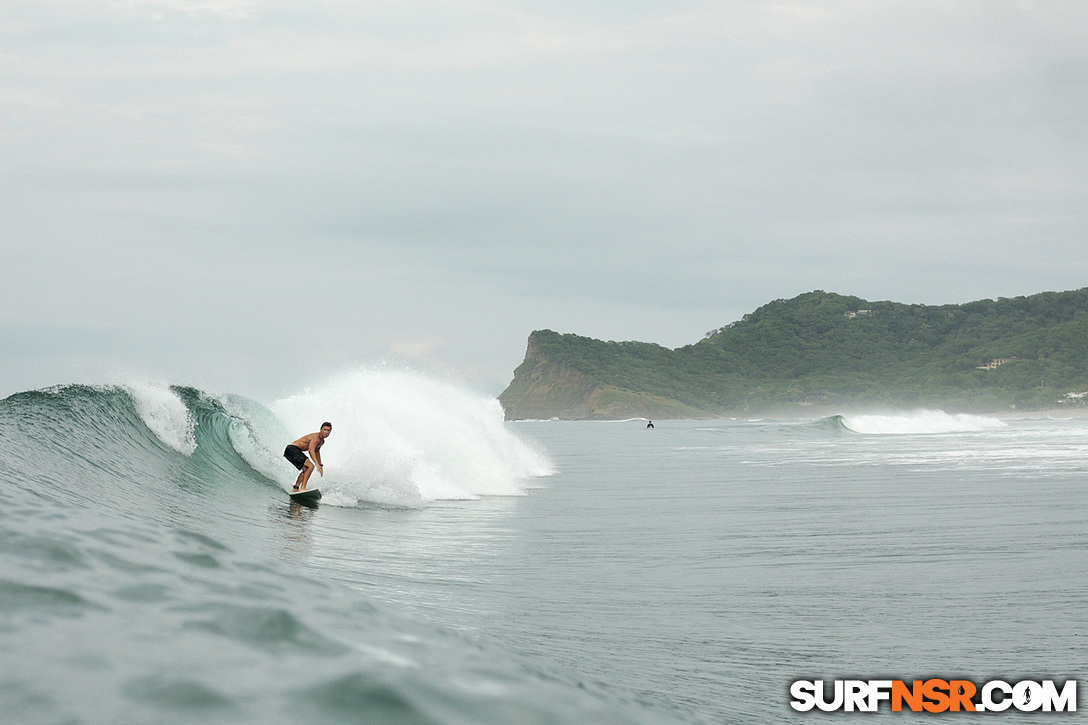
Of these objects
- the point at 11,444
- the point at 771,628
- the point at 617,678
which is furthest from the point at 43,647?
the point at 11,444

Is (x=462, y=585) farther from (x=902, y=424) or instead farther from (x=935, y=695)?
(x=902, y=424)

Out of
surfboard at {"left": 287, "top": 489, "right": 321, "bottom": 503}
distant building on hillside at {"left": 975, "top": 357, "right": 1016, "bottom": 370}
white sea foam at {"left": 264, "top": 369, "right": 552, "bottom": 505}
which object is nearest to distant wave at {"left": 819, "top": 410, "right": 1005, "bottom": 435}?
white sea foam at {"left": 264, "top": 369, "right": 552, "bottom": 505}

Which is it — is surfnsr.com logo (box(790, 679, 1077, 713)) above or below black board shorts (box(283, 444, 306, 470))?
below

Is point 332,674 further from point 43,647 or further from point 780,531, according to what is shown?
point 780,531

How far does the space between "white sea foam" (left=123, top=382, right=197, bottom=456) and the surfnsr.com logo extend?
14.7 meters

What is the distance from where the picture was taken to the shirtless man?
612 inches

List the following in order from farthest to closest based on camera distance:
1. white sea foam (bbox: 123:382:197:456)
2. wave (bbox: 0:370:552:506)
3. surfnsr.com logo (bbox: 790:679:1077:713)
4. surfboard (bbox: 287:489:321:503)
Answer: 1. white sea foam (bbox: 123:382:197:456)
2. surfboard (bbox: 287:489:321:503)
3. wave (bbox: 0:370:552:506)
4. surfnsr.com logo (bbox: 790:679:1077:713)

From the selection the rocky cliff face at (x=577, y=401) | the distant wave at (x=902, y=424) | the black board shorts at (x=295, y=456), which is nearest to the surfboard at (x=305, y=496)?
the black board shorts at (x=295, y=456)

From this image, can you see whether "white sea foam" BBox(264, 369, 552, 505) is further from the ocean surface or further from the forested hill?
the forested hill

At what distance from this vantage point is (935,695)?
5383 millimetres

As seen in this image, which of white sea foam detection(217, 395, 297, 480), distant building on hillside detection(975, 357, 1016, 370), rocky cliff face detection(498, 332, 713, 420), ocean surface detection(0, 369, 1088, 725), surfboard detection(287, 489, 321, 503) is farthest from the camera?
rocky cliff face detection(498, 332, 713, 420)

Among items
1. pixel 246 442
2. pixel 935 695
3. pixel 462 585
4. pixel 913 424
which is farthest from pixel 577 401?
pixel 935 695

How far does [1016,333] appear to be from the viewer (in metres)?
174

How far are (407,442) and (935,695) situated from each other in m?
17.4
